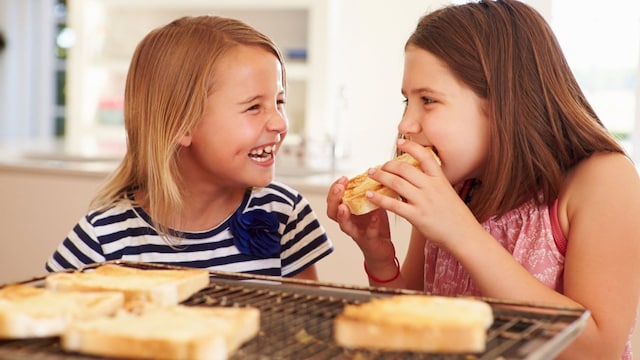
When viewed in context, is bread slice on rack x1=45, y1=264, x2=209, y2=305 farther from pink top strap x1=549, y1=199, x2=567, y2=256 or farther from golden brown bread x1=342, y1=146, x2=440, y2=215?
pink top strap x1=549, y1=199, x2=567, y2=256

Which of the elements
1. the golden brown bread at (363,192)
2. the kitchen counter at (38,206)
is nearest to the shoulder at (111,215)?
the golden brown bread at (363,192)

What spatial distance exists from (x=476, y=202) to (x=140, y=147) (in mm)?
698

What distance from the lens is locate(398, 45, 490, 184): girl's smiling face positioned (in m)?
1.43

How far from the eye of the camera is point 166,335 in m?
0.82

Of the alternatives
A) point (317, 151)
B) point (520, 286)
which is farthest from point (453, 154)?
point (317, 151)

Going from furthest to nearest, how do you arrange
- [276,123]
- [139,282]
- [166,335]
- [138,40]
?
[138,40] → [276,123] → [139,282] → [166,335]

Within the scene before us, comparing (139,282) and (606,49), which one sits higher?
(606,49)

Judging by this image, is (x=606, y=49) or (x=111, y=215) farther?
(x=606, y=49)

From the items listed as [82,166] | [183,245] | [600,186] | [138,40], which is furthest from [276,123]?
[138,40]

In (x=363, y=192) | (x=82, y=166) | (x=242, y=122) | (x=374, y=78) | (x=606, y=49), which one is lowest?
(x=82, y=166)

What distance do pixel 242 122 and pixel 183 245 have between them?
0.27 meters

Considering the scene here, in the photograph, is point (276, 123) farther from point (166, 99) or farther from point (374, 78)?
point (374, 78)

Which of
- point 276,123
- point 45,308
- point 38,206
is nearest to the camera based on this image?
point 45,308

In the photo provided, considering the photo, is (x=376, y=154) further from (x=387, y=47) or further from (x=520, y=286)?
(x=520, y=286)
